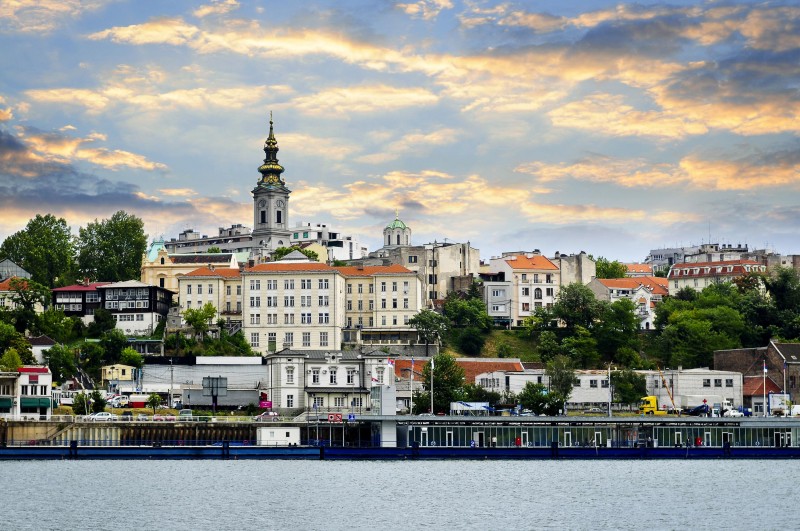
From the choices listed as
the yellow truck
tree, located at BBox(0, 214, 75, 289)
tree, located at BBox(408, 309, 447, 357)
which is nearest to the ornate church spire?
tree, located at BBox(0, 214, 75, 289)

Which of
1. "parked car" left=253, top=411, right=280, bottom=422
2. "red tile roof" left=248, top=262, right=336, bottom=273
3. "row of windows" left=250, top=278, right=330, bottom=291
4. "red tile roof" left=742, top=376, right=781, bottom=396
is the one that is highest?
"red tile roof" left=248, top=262, right=336, bottom=273

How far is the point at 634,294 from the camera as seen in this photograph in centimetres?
16000

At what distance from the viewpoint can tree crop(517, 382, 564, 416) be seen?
111 metres

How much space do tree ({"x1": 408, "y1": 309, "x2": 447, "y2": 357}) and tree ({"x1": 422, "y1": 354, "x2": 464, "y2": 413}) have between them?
16.7 meters

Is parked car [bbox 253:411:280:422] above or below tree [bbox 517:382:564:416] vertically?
below

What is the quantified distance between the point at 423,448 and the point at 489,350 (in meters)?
45.0

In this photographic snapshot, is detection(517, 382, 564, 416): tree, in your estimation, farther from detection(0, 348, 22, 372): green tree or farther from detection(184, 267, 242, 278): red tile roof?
detection(184, 267, 242, 278): red tile roof

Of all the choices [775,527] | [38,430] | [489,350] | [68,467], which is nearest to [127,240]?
[489,350]

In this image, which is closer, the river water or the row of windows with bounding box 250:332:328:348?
the river water

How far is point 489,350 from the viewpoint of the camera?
458ft

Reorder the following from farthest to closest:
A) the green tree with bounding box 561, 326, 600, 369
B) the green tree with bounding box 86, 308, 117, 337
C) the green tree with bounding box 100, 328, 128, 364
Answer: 1. the green tree with bounding box 86, 308, 117, 337
2. the green tree with bounding box 561, 326, 600, 369
3. the green tree with bounding box 100, 328, 128, 364

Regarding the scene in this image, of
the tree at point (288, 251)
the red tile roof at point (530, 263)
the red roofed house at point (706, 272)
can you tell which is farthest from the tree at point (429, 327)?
the red roofed house at point (706, 272)

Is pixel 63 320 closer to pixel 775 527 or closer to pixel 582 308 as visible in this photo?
pixel 582 308

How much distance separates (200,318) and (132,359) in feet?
37.4
